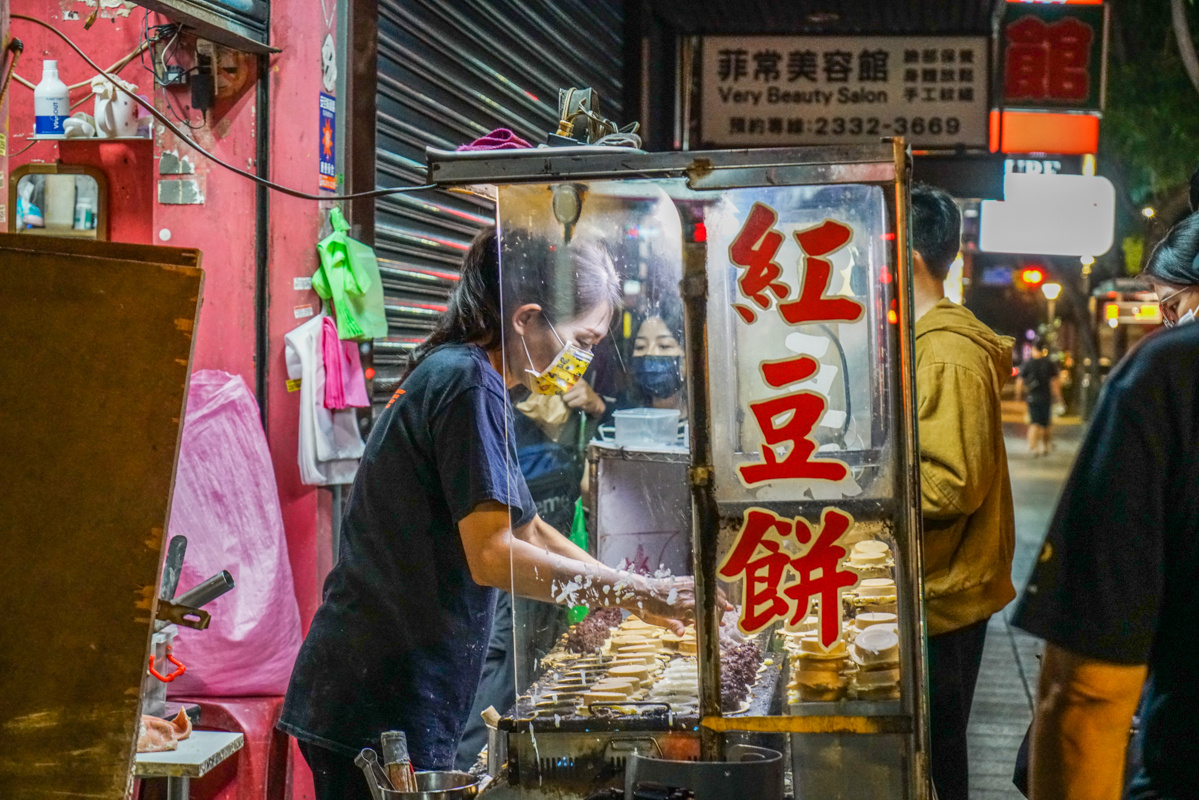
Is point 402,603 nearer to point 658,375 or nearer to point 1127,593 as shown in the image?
point 658,375

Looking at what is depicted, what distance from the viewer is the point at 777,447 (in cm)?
233

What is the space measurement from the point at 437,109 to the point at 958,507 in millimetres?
3546

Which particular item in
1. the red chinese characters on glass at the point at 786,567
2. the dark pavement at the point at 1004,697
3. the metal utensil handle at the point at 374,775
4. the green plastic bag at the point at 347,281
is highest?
the green plastic bag at the point at 347,281

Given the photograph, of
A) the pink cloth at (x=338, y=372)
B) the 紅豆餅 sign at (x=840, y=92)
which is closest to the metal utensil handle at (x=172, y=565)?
the pink cloth at (x=338, y=372)

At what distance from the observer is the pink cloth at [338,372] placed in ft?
16.0

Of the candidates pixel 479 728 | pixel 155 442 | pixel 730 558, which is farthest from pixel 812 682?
pixel 479 728

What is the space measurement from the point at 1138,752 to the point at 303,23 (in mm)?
4324

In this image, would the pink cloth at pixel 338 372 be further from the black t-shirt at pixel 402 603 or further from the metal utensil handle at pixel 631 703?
the metal utensil handle at pixel 631 703

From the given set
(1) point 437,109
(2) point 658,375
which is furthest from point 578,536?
(1) point 437,109

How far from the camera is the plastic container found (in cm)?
267

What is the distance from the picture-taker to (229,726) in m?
4.34

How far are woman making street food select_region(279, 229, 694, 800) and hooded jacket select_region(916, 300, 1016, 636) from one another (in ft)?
4.48

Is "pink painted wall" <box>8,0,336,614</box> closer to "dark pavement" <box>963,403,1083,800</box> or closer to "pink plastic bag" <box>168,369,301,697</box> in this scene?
"pink plastic bag" <box>168,369,301,697</box>

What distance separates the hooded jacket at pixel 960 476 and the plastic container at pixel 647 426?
1159mm
